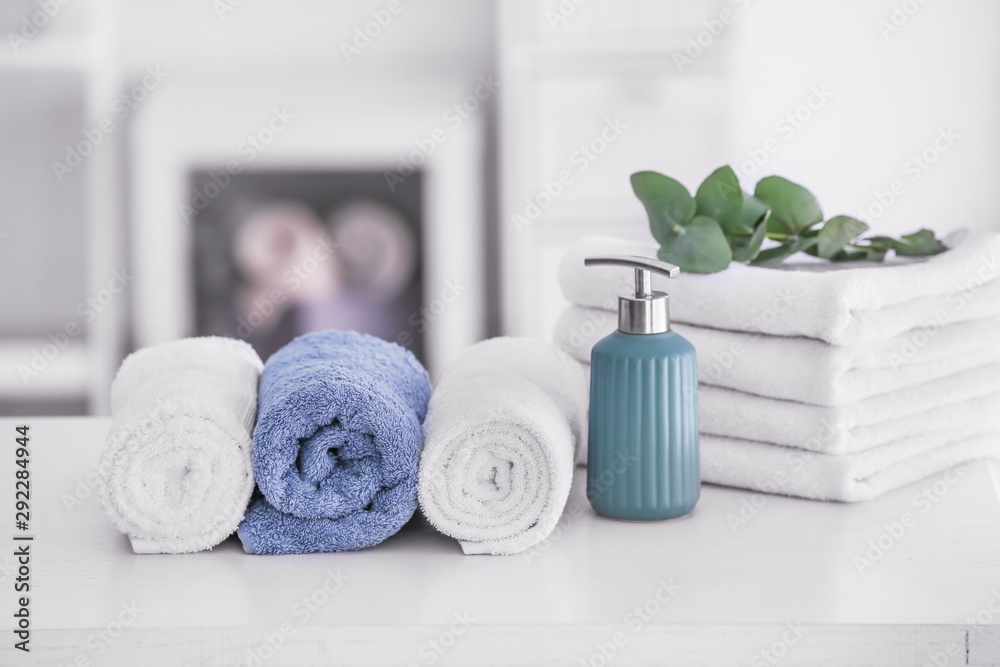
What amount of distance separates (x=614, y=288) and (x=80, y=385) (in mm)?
1604

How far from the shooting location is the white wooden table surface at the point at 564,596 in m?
0.54

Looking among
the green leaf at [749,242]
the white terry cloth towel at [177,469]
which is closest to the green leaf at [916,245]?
the green leaf at [749,242]

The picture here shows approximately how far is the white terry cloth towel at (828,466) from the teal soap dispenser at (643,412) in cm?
6

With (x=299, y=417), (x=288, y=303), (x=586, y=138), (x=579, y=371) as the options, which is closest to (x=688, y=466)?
(x=579, y=371)

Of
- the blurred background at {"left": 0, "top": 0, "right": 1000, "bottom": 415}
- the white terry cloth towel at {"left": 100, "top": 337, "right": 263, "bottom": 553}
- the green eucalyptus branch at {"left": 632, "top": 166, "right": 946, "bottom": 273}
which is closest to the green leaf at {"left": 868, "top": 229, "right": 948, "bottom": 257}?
the green eucalyptus branch at {"left": 632, "top": 166, "right": 946, "bottom": 273}

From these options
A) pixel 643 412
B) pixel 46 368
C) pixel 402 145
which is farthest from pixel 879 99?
pixel 46 368

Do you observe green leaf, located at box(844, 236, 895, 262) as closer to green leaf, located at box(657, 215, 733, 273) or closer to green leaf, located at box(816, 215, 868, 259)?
green leaf, located at box(816, 215, 868, 259)

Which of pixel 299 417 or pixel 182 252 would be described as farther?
pixel 182 252

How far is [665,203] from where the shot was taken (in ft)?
2.44

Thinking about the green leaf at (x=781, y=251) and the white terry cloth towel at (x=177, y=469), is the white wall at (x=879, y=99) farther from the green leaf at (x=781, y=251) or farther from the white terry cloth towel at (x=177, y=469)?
the white terry cloth towel at (x=177, y=469)

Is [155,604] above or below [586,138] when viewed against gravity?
below

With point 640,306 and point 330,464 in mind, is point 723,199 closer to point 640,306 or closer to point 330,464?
point 640,306

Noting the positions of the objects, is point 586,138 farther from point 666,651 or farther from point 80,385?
point 666,651

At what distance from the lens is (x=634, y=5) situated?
198 centimetres
